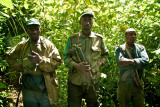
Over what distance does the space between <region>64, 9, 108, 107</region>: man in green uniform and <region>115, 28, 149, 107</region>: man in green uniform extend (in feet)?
1.61

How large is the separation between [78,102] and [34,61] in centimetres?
100

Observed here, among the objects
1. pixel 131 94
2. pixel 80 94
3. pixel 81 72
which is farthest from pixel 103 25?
pixel 80 94

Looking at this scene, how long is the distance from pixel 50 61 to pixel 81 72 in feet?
1.72

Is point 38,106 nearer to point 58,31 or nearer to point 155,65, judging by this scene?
point 58,31

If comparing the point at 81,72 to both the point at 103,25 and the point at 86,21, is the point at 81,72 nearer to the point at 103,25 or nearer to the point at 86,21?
the point at 86,21

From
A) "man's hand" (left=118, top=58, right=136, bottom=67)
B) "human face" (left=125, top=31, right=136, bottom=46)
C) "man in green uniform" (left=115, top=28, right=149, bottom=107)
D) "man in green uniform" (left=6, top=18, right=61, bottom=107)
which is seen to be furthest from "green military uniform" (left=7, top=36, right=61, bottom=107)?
"human face" (left=125, top=31, right=136, bottom=46)

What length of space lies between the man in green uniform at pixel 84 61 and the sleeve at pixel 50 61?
0.70 feet

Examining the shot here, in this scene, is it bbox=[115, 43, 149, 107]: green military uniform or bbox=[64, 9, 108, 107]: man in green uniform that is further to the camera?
bbox=[115, 43, 149, 107]: green military uniform

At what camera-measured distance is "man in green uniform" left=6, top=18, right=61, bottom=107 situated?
111 inches

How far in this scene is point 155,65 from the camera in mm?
4375

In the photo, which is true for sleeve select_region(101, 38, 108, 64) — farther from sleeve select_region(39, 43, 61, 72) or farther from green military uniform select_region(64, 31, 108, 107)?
sleeve select_region(39, 43, 61, 72)

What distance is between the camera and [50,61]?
9.42ft

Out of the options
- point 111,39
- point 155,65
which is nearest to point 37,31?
point 111,39

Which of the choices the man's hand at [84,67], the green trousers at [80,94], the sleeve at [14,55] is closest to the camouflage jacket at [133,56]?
the green trousers at [80,94]
